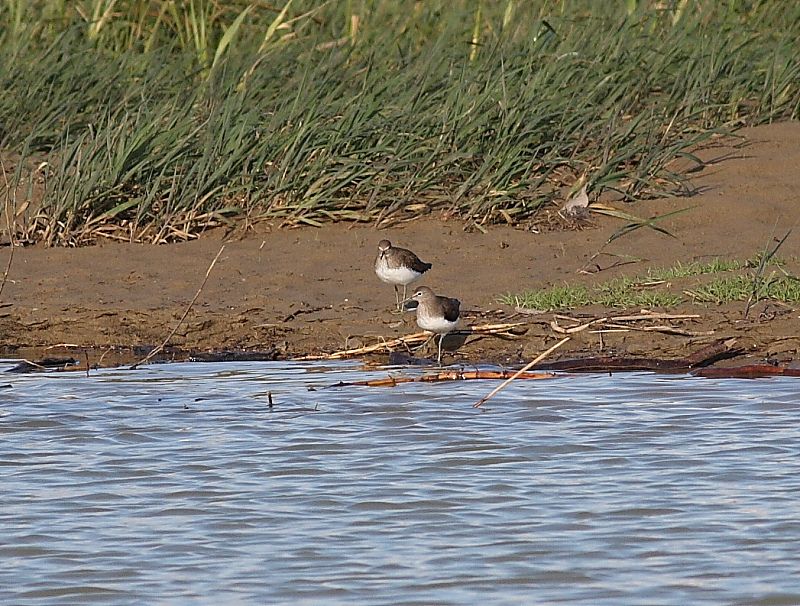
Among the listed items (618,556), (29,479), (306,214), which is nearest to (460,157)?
(306,214)

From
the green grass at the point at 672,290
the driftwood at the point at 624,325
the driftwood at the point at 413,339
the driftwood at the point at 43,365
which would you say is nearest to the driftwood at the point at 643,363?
the driftwood at the point at 624,325

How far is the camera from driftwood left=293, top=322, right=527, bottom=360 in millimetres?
7488

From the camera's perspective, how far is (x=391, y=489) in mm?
5535

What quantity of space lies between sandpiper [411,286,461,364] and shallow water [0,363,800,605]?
1.24 ft

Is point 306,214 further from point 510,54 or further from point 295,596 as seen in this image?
point 295,596

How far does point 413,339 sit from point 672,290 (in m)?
1.39

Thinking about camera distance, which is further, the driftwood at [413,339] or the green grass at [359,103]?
the green grass at [359,103]

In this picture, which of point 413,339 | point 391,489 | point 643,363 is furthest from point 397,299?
point 391,489

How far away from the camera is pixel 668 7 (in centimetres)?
1142

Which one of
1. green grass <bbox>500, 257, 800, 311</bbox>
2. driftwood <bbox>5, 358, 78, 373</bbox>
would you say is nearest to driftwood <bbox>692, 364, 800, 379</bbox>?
green grass <bbox>500, 257, 800, 311</bbox>

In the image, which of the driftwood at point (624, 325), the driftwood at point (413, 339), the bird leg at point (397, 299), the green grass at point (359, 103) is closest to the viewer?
the driftwood at point (624, 325)

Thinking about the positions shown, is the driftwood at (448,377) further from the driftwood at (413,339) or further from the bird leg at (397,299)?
the bird leg at (397,299)

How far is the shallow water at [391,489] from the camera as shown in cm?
461

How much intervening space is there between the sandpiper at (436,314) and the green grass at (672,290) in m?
0.67
